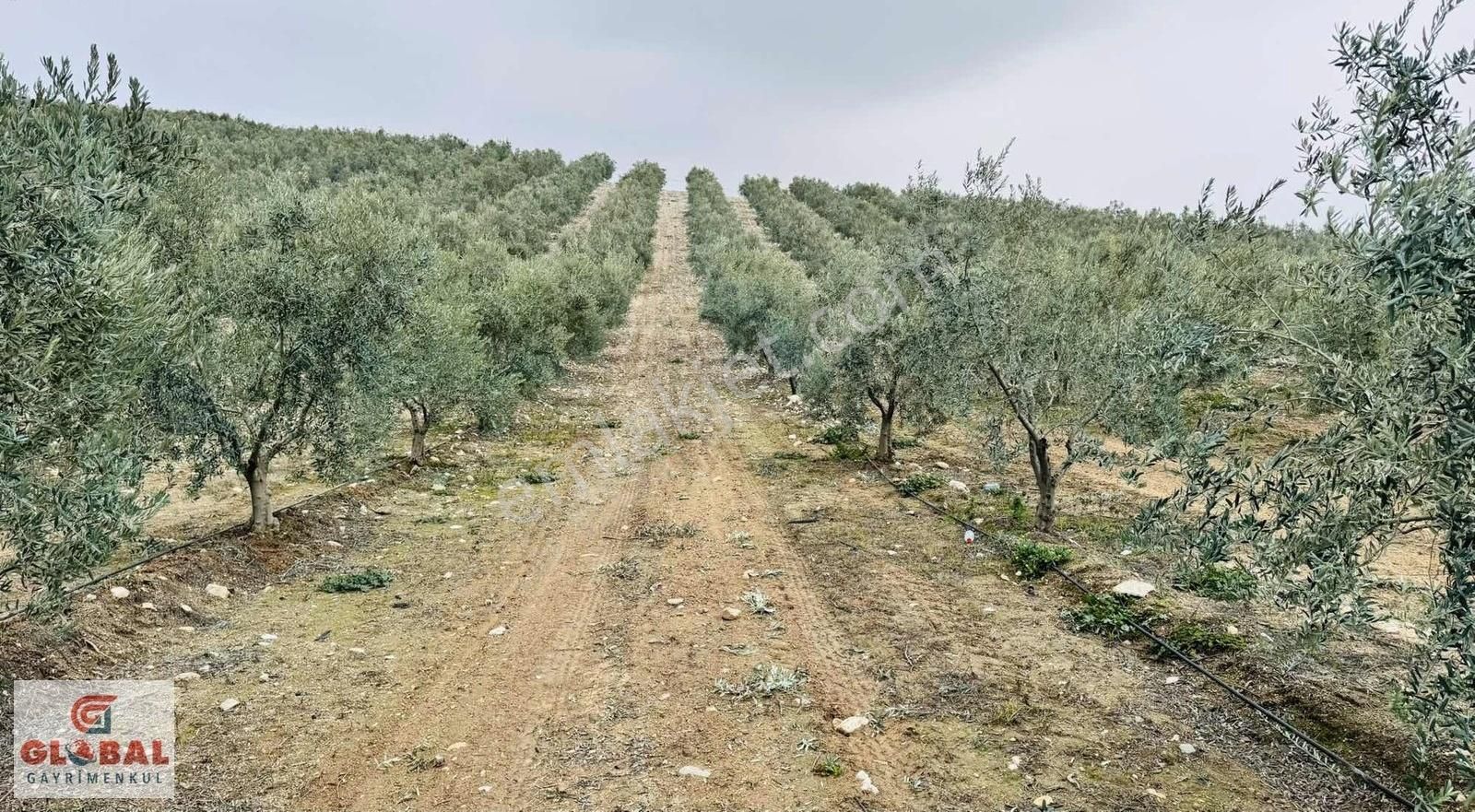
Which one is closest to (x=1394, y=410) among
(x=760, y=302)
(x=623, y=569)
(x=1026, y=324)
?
(x=1026, y=324)

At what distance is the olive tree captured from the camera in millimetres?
11523

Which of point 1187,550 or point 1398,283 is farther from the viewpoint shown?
point 1187,550

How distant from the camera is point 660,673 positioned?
891 centimetres

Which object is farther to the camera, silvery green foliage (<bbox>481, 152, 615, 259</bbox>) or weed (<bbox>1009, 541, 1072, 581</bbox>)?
silvery green foliage (<bbox>481, 152, 615, 259</bbox>)

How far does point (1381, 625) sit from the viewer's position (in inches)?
390

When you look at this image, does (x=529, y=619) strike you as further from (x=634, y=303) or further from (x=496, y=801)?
(x=634, y=303)

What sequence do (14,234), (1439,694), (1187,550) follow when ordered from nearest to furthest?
(1439,694) → (14,234) → (1187,550)

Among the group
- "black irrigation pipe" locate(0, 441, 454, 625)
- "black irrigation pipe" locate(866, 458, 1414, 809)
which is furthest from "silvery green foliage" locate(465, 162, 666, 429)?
"black irrigation pipe" locate(866, 458, 1414, 809)

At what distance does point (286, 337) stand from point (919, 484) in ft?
41.7

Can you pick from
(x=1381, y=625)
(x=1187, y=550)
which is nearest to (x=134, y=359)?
(x=1187, y=550)

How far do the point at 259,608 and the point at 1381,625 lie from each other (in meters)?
15.0

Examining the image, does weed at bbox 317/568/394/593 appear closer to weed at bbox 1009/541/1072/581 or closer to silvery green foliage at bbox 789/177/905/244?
weed at bbox 1009/541/1072/581

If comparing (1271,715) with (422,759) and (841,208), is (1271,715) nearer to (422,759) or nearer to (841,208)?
(422,759)

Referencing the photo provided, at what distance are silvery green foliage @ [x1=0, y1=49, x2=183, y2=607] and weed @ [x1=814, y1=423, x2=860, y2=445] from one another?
16399 millimetres
